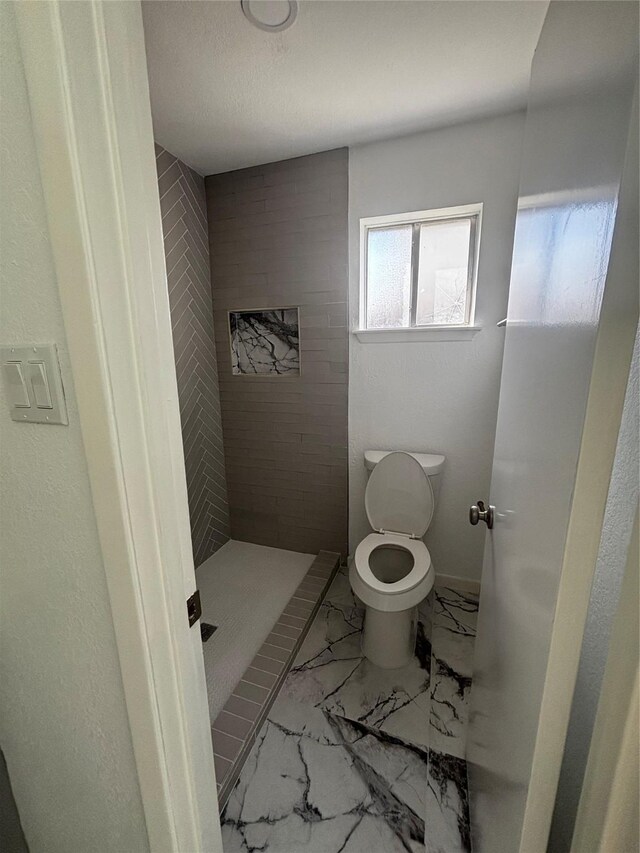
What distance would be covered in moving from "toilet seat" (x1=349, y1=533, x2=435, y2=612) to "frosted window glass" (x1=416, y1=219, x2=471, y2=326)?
124 centimetres

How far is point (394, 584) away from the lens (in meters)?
1.51

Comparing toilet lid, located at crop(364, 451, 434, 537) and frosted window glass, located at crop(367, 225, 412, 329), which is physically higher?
frosted window glass, located at crop(367, 225, 412, 329)

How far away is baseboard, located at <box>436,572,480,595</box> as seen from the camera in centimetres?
208

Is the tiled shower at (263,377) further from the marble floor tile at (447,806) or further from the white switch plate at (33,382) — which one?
the white switch plate at (33,382)

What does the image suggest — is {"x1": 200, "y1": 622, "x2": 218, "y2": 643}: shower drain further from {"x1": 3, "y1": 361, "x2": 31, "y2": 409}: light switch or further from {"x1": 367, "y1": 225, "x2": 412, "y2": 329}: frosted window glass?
{"x1": 367, "y1": 225, "x2": 412, "y2": 329}: frosted window glass

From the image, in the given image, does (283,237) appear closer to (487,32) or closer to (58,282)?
(487,32)

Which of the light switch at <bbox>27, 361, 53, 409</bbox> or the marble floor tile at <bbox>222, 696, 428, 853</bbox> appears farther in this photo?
the marble floor tile at <bbox>222, 696, 428, 853</bbox>

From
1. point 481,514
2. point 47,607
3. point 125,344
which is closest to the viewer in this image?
point 125,344

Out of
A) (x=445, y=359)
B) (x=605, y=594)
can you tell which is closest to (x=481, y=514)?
(x=605, y=594)

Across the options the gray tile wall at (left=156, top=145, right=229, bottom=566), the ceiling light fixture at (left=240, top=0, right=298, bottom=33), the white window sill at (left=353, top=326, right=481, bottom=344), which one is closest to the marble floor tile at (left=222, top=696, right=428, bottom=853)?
the gray tile wall at (left=156, top=145, right=229, bottom=566)

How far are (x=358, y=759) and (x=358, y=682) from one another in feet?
0.97

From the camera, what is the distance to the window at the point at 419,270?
73.7 inches

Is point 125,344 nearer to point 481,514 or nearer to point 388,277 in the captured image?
point 481,514

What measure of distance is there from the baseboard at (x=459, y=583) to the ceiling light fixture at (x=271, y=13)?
2519 mm
